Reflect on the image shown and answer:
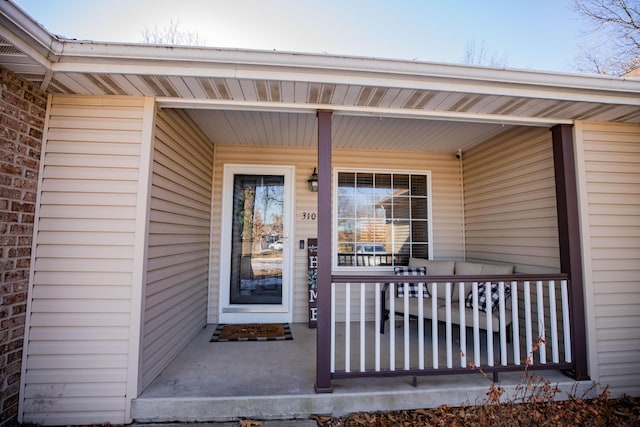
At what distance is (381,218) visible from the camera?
4.46 meters

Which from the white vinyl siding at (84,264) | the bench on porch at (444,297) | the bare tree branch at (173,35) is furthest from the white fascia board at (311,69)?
the bare tree branch at (173,35)

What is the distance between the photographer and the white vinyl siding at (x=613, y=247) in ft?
8.69

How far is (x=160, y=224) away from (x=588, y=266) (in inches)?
Result: 149

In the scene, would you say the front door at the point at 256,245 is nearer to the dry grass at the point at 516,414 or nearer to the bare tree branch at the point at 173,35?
the dry grass at the point at 516,414

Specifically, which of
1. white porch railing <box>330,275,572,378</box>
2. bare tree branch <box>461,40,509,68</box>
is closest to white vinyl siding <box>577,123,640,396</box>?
white porch railing <box>330,275,572,378</box>

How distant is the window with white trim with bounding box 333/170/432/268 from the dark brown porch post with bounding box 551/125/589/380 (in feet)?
5.81

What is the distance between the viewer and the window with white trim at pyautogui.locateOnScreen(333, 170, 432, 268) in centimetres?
437

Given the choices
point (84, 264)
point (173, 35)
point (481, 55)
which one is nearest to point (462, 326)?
point (84, 264)

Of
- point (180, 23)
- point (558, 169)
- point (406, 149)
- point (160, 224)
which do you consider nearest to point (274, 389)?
point (160, 224)

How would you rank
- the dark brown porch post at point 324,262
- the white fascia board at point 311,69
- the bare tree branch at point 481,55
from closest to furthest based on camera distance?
the white fascia board at point 311,69 → the dark brown porch post at point 324,262 → the bare tree branch at point 481,55

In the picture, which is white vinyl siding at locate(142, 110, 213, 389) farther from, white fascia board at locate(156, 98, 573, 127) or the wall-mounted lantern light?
the wall-mounted lantern light

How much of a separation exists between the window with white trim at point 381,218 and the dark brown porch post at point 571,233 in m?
1.77

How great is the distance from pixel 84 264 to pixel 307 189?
105 inches

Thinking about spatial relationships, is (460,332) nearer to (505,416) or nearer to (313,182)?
(505,416)
